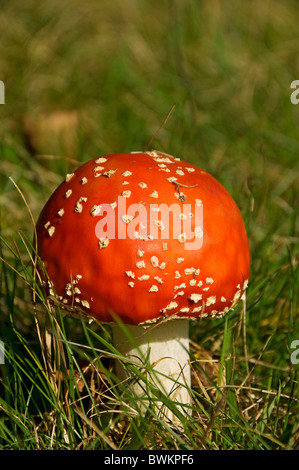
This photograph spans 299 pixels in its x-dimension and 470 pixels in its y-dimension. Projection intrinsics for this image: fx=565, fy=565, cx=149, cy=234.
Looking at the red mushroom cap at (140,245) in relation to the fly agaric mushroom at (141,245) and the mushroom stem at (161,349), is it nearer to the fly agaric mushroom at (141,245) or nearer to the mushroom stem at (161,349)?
the fly agaric mushroom at (141,245)

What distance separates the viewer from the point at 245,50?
190 inches

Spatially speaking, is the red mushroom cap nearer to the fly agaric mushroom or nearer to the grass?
the fly agaric mushroom

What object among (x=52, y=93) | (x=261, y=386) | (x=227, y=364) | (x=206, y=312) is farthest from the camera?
(x=52, y=93)

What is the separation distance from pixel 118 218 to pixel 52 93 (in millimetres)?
2949

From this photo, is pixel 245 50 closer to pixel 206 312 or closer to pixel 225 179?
pixel 225 179

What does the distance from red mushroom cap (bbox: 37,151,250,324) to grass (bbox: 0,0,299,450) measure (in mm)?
183

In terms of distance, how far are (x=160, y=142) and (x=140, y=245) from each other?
179 centimetres

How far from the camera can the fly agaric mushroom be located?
1.67 m

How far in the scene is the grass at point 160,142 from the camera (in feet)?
6.47

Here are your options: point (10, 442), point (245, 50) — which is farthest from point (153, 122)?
point (10, 442)

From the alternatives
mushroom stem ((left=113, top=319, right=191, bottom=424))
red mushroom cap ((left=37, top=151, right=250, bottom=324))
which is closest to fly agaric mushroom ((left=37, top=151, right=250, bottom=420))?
red mushroom cap ((left=37, top=151, right=250, bottom=324))

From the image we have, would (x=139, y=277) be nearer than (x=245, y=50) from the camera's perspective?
Yes

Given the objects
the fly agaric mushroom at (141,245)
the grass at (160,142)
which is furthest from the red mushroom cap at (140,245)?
the grass at (160,142)

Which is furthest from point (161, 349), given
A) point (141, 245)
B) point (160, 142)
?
point (160, 142)
